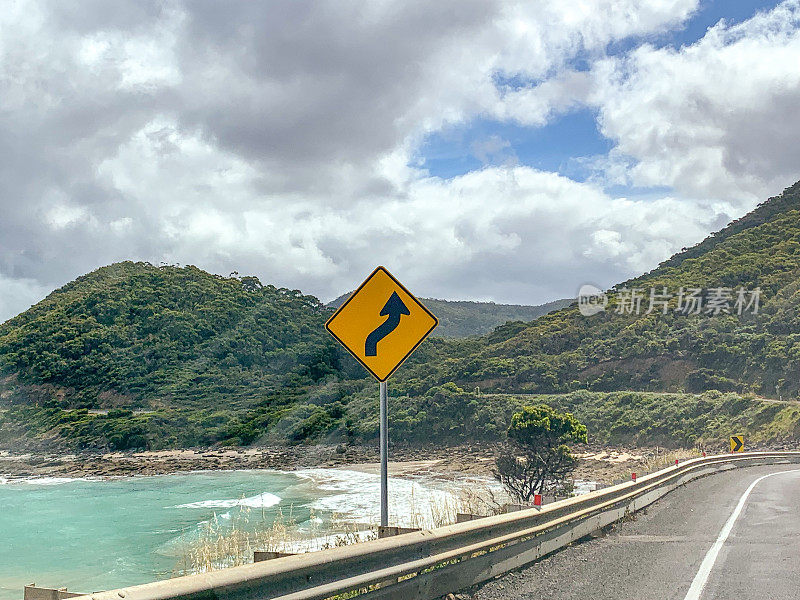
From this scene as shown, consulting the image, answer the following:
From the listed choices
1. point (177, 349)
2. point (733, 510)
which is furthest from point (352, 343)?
point (177, 349)

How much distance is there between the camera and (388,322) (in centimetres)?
764

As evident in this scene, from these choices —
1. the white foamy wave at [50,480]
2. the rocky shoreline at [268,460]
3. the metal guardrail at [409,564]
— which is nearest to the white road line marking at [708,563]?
the metal guardrail at [409,564]

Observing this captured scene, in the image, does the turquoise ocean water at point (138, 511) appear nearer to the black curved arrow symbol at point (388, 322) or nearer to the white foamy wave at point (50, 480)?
the white foamy wave at point (50, 480)

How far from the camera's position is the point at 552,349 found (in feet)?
305

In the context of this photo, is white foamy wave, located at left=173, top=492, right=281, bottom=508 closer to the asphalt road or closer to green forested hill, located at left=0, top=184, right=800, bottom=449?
green forested hill, located at left=0, top=184, right=800, bottom=449

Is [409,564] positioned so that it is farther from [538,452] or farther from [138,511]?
[138,511]

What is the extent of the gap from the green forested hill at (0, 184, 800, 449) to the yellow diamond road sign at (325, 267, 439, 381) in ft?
168

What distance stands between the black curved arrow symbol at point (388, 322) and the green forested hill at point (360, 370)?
51.2 metres

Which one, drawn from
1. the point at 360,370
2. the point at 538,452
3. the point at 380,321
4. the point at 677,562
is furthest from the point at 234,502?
the point at 360,370

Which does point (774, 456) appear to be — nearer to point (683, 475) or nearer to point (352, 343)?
point (683, 475)

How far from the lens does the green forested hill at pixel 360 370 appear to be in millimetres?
69000

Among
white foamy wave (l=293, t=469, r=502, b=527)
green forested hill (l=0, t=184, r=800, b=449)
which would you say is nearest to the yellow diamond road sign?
white foamy wave (l=293, t=469, r=502, b=527)

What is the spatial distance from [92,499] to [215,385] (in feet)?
160

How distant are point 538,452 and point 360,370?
73.0m
